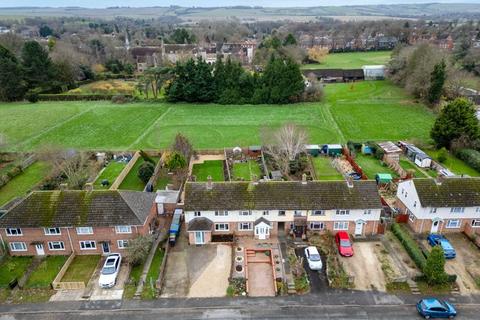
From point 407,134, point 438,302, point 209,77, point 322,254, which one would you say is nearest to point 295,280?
point 322,254

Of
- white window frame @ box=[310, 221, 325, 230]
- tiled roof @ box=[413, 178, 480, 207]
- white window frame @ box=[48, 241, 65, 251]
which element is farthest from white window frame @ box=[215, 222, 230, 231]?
tiled roof @ box=[413, 178, 480, 207]

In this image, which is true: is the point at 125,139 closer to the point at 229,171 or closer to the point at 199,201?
the point at 229,171

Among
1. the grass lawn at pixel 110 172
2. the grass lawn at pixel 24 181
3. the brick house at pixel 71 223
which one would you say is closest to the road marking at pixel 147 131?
the grass lawn at pixel 110 172

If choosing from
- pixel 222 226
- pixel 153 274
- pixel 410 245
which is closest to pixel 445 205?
pixel 410 245

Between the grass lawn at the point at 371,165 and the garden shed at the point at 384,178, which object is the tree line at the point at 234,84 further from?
the garden shed at the point at 384,178

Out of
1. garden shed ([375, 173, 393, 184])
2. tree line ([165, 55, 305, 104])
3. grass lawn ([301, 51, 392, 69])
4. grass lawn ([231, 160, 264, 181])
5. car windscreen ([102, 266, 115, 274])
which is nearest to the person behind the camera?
car windscreen ([102, 266, 115, 274])

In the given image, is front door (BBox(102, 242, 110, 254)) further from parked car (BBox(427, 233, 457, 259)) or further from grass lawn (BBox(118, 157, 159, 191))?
parked car (BBox(427, 233, 457, 259))
